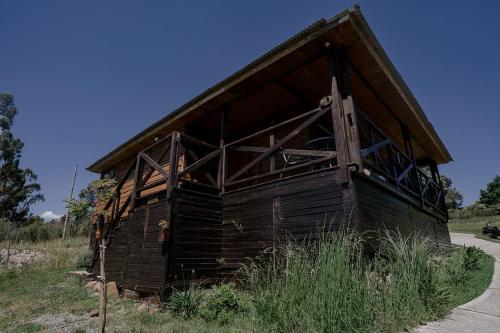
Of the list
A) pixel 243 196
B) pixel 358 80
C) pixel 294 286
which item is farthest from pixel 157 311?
pixel 358 80

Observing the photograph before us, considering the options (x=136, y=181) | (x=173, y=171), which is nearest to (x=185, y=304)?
(x=173, y=171)

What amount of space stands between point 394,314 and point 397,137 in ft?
29.6

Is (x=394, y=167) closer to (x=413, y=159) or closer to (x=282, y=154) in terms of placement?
(x=413, y=159)

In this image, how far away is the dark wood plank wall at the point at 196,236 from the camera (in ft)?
18.2

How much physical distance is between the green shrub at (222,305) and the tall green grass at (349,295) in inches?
47.6

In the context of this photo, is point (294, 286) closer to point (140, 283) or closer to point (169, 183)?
point (169, 183)

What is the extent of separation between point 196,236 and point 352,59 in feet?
16.2

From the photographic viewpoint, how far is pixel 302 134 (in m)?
8.34

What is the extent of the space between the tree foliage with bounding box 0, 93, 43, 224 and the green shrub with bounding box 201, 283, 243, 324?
32613 mm

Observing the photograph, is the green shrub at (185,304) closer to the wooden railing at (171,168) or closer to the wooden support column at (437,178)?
the wooden railing at (171,168)

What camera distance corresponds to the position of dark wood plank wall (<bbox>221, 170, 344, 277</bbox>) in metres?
4.78

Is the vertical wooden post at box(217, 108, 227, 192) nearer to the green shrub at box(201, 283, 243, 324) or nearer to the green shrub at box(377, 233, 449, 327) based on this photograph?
the green shrub at box(201, 283, 243, 324)

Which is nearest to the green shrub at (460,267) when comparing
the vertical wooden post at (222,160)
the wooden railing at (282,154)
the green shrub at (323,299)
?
the green shrub at (323,299)

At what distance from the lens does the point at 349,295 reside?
288 centimetres
